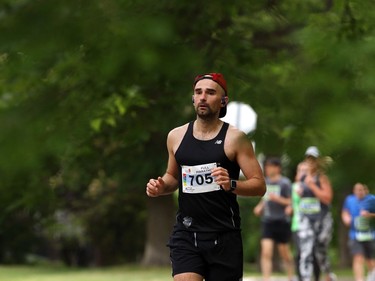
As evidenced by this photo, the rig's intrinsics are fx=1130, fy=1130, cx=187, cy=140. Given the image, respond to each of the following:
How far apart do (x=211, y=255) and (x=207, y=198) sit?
1.18 ft

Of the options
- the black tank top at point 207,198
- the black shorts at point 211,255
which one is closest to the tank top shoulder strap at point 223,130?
A: the black tank top at point 207,198

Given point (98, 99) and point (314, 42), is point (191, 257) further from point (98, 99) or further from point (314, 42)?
point (314, 42)

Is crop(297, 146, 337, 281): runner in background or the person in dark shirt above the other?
crop(297, 146, 337, 281): runner in background

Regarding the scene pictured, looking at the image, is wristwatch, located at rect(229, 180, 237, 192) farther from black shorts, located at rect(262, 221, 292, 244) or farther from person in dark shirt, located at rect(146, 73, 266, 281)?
black shorts, located at rect(262, 221, 292, 244)

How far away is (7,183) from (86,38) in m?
0.72

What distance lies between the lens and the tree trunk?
81.6ft

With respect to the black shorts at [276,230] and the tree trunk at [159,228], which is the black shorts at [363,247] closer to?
the black shorts at [276,230]

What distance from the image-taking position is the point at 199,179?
→ 20.9 ft

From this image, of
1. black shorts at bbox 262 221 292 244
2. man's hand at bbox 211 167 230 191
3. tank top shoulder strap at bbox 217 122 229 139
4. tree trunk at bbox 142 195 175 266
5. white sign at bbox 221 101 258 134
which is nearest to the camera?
white sign at bbox 221 101 258 134

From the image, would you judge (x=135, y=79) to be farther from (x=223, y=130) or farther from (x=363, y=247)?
(x=363, y=247)

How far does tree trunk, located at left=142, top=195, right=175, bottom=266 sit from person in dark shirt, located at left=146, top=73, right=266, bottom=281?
59.7 ft

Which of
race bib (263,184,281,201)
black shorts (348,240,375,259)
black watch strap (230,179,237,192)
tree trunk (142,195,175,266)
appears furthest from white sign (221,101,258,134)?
tree trunk (142,195,175,266)

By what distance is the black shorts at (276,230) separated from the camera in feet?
48.1

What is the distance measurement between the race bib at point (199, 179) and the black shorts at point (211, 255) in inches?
12.0
